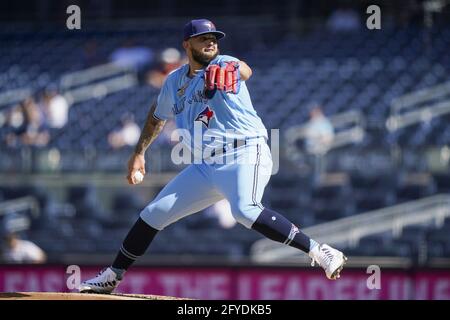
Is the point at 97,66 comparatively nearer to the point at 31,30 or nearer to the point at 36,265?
the point at 31,30

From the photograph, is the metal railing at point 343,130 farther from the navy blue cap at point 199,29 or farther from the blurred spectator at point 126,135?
the navy blue cap at point 199,29

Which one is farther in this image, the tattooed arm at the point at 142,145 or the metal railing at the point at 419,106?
the metal railing at the point at 419,106

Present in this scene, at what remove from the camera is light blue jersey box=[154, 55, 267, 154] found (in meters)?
6.92

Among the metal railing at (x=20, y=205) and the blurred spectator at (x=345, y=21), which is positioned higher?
the blurred spectator at (x=345, y=21)

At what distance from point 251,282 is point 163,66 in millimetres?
7477

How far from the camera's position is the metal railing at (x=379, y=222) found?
1326 cm

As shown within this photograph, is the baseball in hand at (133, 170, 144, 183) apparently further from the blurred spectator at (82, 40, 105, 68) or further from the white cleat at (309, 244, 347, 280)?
the blurred spectator at (82, 40, 105, 68)

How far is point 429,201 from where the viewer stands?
13.4 meters

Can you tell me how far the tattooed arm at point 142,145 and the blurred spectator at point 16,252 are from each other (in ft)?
18.9

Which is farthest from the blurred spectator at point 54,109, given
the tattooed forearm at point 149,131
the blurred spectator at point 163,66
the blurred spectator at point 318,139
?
the tattooed forearm at point 149,131

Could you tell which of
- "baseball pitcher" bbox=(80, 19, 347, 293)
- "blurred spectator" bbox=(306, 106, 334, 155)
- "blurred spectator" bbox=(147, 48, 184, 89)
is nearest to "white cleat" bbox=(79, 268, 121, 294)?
"baseball pitcher" bbox=(80, 19, 347, 293)

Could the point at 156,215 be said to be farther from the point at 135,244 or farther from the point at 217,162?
the point at 217,162

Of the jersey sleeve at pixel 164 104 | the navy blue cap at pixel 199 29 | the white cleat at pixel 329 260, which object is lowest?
the white cleat at pixel 329 260

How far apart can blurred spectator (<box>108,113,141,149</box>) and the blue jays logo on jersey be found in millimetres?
8288
